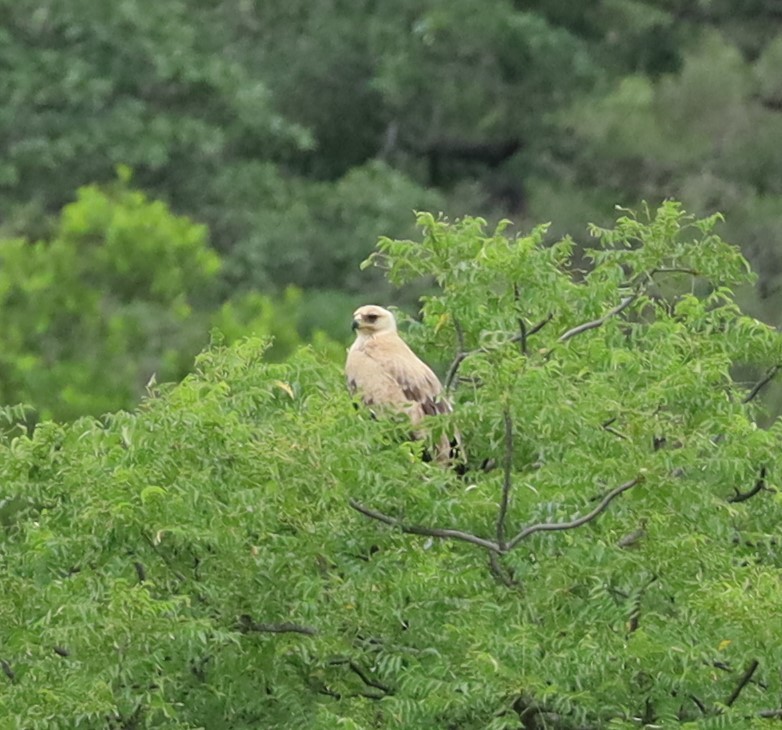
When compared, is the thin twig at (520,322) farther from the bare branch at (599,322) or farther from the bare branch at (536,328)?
the bare branch at (599,322)

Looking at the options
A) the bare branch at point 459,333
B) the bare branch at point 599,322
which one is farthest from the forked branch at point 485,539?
the bare branch at point 459,333

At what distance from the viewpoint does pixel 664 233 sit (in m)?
8.53

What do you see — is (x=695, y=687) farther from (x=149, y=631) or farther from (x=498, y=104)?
(x=498, y=104)

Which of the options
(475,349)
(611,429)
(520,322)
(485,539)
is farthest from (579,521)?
(475,349)

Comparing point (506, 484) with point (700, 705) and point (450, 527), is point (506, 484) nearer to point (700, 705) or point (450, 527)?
point (450, 527)

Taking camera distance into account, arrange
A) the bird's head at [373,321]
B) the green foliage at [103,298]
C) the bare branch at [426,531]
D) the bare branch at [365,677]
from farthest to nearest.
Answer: the green foliage at [103,298] → the bird's head at [373,321] → the bare branch at [365,677] → the bare branch at [426,531]

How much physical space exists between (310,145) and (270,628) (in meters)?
19.3

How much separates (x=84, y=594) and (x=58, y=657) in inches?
17.5

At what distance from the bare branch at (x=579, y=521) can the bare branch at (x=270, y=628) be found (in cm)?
82

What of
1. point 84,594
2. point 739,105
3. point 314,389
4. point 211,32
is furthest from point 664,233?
point 211,32

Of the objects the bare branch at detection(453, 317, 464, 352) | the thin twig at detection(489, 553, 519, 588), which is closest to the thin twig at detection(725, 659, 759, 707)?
the thin twig at detection(489, 553, 519, 588)

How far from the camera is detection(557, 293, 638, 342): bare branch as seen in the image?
326 inches

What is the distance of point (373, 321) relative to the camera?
35.4 feet

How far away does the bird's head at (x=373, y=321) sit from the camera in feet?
35.1
